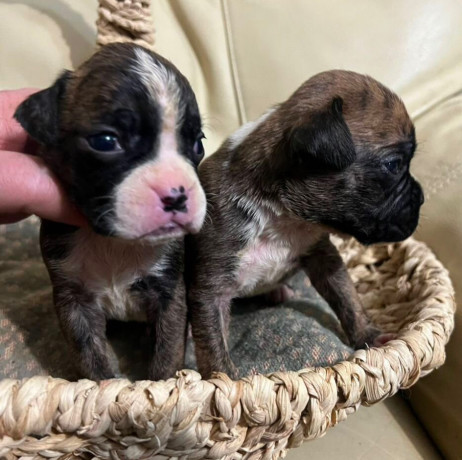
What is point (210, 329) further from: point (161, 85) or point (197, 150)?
point (161, 85)

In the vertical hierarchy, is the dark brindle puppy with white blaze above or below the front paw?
above

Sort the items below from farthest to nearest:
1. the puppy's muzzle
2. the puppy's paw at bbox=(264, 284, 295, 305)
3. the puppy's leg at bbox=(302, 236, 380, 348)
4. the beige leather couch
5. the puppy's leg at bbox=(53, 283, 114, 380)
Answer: the beige leather couch < the puppy's paw at bbox=(264, 284, 295, 305) < the puppy's leg at bbox=(302, 236, 380, 348) < the puppy's leg at bbox=(53, 283, 114, 380) < the puppy's muzzle

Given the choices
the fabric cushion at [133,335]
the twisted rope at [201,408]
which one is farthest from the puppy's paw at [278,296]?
the twisted rope at [201,408]

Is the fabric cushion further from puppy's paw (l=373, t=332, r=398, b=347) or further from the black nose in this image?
the black nose

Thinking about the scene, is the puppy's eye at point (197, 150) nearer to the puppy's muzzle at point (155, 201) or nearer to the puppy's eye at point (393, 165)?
the puppy's muzzle at point (155, 201)

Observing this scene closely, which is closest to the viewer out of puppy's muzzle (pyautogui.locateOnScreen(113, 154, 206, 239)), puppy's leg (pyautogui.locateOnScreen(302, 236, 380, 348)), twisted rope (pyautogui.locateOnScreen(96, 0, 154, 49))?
puppy's muzzle (pyautogui.locateOnScreen(113, 154, 206, 239))

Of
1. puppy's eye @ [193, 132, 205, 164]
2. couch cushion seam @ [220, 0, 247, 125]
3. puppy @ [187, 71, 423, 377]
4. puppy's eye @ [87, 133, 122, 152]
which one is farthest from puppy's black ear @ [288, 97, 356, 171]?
couch cushion seam @ [220, 0, 247, 125]

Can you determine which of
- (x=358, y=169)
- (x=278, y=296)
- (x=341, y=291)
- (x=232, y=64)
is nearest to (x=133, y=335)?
(x=278, y=296)

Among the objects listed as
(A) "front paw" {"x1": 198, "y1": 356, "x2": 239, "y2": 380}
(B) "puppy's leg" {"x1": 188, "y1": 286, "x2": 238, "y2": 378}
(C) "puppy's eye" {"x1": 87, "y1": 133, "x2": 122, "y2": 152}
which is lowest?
(A) "front paw" {"x1": 198, "y1": 356, "x2": 239, "y2": 380}
